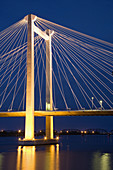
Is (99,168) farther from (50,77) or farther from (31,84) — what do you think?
(50,77)

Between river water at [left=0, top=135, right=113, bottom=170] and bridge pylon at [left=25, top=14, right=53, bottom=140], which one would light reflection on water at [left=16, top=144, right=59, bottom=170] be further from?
bridge pylon at [left=25, top=14, right=53, bottom=140]

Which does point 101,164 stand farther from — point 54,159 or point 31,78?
point 31,78

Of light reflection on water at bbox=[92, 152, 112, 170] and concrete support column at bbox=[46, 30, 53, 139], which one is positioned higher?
concrete support column at bbox=[46, 30, 53, 139]

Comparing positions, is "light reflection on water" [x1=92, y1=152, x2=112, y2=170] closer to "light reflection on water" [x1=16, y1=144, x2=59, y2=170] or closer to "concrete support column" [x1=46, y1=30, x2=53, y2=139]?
"light reflection on water" [x1=16, y1=144, x2=59, y2=170]

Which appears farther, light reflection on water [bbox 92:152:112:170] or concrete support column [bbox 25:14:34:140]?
concrete support column [bbox 25:14:34:140]

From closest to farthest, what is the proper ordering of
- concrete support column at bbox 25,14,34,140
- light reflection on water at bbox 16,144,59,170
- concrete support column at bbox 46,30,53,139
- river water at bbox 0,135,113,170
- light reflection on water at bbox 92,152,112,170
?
light reflection on water at bbox 92,152,112,170, light reflection on water at bbox 16,144,59,170, river water at bbox 0,135,113,170, concrete support column at bbox 25,14,34,140, concrete support column at bbox 46,30,53,139

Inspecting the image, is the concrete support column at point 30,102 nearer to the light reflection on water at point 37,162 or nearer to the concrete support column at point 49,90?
the concrete support column at point 49,90

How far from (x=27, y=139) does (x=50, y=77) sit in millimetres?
7799

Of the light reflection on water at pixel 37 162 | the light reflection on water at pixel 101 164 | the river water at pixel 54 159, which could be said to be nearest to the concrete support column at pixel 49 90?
the river water at pixel 54 159

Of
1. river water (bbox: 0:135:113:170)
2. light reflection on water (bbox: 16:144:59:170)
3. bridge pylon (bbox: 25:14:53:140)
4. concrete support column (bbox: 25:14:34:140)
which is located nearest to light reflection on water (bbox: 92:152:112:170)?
river water (bbox: 0:135:113:170)

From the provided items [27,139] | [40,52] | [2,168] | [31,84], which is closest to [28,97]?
[31,84]

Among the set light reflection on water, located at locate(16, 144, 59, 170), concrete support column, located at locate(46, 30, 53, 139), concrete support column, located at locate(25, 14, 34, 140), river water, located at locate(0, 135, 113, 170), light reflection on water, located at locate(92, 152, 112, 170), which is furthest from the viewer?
concrete support column, located at locate(46, 30, 53, 139)

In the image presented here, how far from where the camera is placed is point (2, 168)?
539 inches

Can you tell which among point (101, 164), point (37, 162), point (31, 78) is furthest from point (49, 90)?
point (101, 164)
